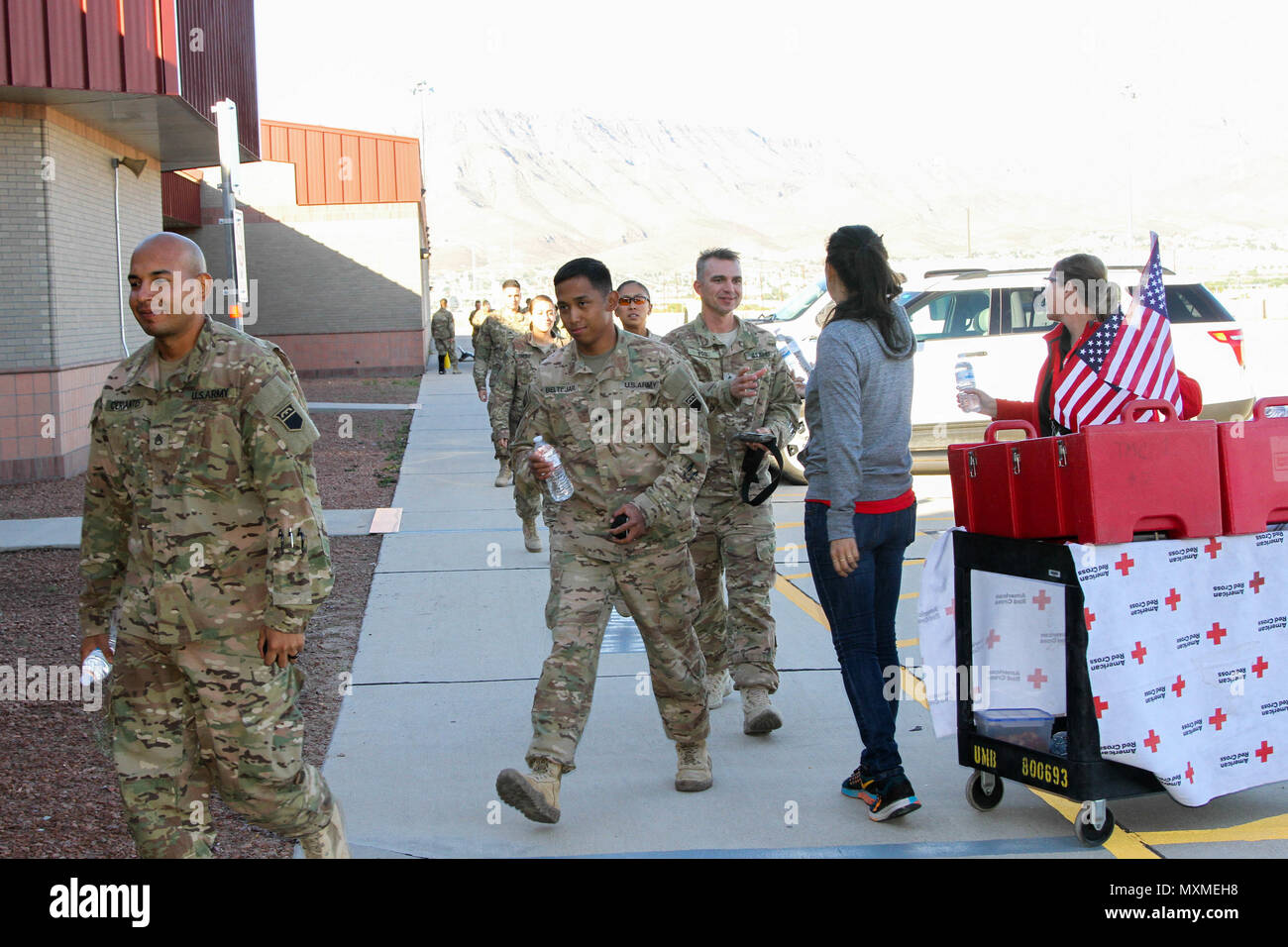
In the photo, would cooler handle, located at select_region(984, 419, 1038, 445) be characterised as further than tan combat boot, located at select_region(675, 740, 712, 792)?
No

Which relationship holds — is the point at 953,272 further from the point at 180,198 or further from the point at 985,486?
the point at 180,198

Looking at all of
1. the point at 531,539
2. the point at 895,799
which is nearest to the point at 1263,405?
the point at 895,799

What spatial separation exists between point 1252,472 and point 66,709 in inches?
202

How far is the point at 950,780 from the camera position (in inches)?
195

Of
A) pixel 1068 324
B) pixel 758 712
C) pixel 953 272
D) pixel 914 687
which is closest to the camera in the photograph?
pixel 1068 324

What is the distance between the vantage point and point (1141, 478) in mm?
4105

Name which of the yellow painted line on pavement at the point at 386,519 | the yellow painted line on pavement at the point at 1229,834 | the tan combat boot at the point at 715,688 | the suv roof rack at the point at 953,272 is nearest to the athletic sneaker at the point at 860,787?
the yellow painted line on pavement at the point at 1229,834

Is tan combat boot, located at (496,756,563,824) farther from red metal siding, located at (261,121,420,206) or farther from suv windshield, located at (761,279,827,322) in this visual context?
red metal siding, located at (261,121,420,206)

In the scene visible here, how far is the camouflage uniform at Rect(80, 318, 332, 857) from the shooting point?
11.3ft

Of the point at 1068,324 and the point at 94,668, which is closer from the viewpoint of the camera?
the point at 94,668

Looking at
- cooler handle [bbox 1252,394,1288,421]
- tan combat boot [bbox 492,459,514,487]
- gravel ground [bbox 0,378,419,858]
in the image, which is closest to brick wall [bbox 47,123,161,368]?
gravel ground [bbox 0,378,419,858]

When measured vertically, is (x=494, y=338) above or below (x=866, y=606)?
above

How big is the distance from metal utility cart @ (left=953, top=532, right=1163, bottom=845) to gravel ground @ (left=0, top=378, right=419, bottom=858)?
247 centimetres
